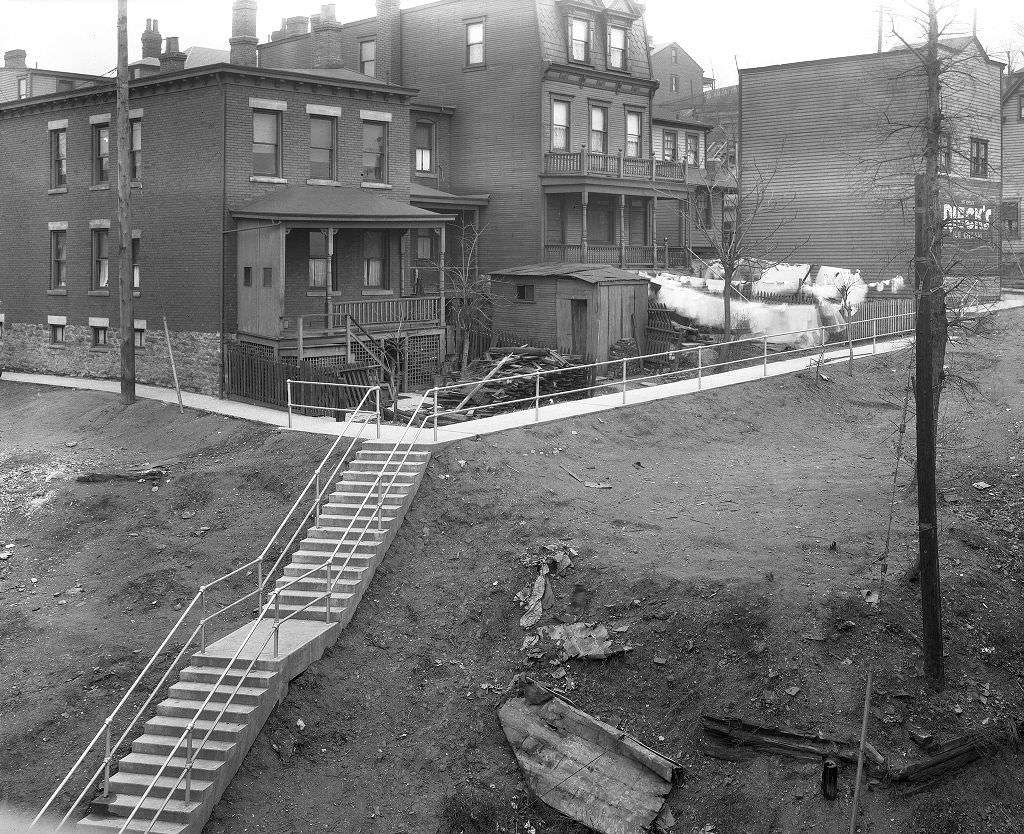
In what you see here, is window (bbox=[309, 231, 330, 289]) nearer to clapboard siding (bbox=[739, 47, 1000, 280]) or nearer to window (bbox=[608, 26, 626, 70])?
clapboard siding (bbox=[739, 47, 1000, 280])

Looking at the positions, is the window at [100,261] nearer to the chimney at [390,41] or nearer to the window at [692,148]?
the chimney at [390,41]

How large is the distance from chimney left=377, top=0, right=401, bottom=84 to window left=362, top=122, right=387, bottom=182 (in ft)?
42.6

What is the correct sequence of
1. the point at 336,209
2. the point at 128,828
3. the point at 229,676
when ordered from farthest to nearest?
1. the point at 336,209
2. the point at 229,676
3. the point at 128,828

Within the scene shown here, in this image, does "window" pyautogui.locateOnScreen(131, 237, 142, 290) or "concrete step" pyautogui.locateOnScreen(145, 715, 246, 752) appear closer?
"concrete step" pyautogui.locateOnScreen(145, 715, 246, 752)

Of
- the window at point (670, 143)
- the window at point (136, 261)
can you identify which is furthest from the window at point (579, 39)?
the window at point (136, 261)

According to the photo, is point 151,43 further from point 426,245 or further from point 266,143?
point 426,245

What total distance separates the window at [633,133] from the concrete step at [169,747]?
1444 inches

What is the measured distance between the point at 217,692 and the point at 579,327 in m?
21.6

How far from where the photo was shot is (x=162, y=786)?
16.4m

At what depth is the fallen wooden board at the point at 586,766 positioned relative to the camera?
1616 cm

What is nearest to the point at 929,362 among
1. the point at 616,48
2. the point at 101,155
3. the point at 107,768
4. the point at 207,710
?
the point at 207,710

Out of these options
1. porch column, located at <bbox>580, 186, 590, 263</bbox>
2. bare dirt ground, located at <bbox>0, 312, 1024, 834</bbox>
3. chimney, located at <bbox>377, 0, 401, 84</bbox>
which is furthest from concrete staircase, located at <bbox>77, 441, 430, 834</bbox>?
chimney, located at <bbox>377, 0, 401, 84</bbox>

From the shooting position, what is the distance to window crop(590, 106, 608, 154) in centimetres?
4762

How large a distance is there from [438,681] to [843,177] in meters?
32.0
